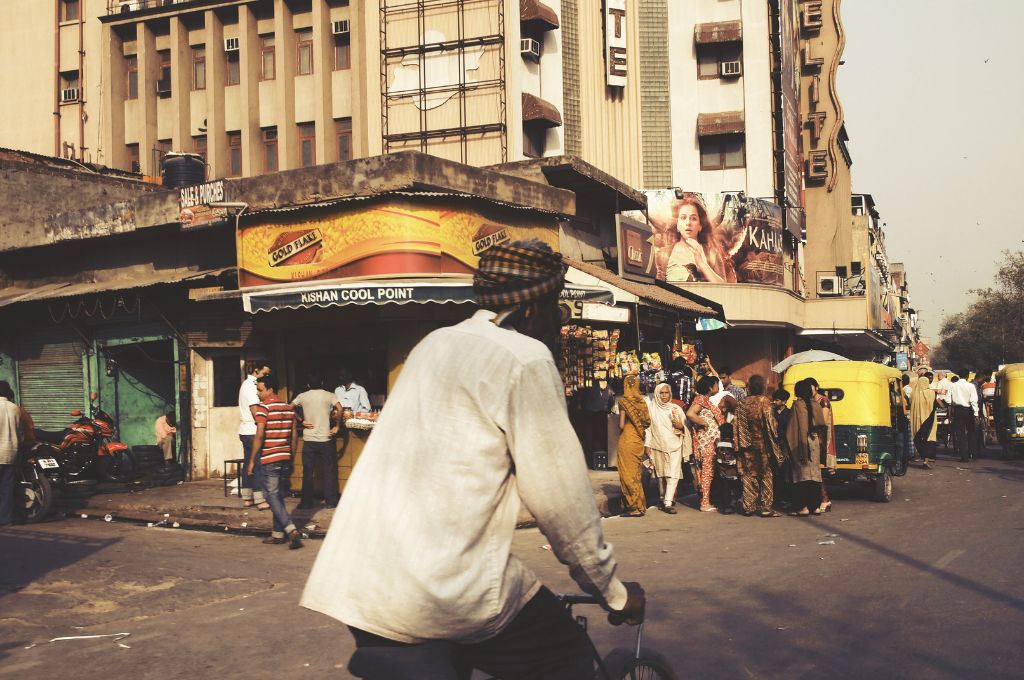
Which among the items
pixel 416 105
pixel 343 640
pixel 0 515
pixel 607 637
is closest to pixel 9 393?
pixel 0 515

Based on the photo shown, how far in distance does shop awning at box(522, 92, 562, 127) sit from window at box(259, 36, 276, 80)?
982cm

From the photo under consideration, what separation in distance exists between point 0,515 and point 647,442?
8.18m

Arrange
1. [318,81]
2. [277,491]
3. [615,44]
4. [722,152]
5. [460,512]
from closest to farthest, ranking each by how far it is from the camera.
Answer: [460,512] → [277,491] → [318,81] → [615,44] → [722,152]

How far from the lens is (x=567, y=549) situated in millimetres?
2453

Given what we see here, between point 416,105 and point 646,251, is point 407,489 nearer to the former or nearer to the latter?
point 646,251

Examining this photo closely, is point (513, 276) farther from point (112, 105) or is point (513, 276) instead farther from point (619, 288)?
point (112, 105)

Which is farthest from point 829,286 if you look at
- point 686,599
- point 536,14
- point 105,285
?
point 686,599

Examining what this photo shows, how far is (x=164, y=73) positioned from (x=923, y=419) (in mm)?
29487

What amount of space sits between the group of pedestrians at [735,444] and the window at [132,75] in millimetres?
30263

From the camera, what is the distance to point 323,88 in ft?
113

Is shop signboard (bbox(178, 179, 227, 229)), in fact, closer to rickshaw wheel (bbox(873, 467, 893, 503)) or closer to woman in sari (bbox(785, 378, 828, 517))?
woman in sari (bbox(785, 378, 828, 517))

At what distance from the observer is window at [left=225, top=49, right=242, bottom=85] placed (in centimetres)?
3616

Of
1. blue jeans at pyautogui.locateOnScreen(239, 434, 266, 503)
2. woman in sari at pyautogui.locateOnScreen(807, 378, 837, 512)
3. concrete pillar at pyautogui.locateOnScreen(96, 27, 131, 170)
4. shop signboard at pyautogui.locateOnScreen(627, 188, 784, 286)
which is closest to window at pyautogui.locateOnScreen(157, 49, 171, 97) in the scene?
concrete pillar at pyautogui.locateOnScreen(96, 27, 131, 170)

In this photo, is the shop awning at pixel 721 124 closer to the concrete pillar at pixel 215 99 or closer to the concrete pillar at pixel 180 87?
the concrete pillar at pixel 215 99
